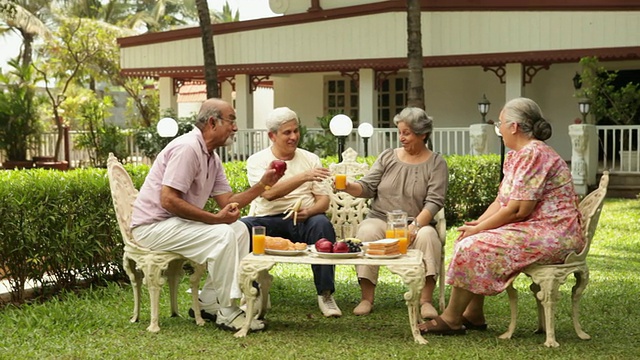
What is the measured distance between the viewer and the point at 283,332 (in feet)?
20.0

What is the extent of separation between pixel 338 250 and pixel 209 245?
832mm

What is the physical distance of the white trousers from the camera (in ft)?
19.6

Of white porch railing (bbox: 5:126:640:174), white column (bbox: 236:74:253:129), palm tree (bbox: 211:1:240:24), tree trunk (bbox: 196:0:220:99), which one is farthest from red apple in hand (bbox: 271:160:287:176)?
palm tree (bbox: 211:1:240:24)

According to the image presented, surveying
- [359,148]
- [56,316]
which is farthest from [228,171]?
[359,148]

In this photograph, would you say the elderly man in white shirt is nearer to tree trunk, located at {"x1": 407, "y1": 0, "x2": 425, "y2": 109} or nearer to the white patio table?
the white patio table

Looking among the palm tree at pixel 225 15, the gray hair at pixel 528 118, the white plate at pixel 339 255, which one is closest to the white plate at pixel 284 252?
the white plate at pixel 339 255

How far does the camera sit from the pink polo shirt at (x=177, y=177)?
597 cm

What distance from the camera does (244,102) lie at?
21625mm

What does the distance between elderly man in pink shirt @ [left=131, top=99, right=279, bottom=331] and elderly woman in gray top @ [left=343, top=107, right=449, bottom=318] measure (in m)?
0.92

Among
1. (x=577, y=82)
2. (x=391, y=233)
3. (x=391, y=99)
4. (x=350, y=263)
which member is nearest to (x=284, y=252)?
(x=350, y=263)

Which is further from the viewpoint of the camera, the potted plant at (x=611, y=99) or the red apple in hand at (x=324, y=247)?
the potted plant at (x=611, y=99)

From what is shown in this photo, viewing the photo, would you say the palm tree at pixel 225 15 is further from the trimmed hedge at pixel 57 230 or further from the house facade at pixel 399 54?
the trimmed hedge at pixel 57 230

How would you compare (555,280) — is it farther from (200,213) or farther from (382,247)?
(200,213)

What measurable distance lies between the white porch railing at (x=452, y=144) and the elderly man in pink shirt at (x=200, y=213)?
10.5 meters
